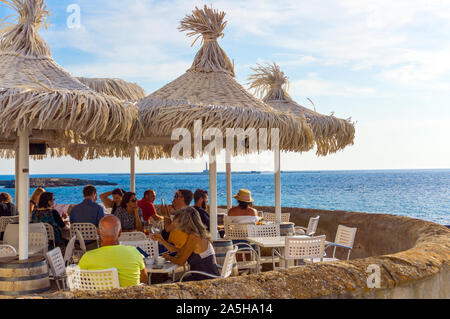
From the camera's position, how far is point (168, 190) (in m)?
67.5

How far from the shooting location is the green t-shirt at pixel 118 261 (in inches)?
129

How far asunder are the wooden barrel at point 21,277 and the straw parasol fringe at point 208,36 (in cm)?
337

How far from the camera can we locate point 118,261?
3.32 metres

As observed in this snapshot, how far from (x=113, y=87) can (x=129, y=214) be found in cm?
392

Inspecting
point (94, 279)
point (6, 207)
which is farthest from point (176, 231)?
point (6, 207)

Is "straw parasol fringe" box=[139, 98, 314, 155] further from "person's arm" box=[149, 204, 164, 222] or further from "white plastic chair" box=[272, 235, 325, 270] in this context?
"person's arm" box=[149, 204, 164, 222]

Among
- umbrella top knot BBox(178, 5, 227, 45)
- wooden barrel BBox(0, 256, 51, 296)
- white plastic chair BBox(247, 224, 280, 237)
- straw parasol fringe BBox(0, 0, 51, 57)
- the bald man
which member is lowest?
wooden barrel BBox(0, 256, 51, 296)

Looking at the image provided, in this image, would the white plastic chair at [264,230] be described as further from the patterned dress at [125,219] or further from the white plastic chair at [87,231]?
the white plastic chair at [87,231]

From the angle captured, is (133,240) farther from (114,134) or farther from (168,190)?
(168,190)

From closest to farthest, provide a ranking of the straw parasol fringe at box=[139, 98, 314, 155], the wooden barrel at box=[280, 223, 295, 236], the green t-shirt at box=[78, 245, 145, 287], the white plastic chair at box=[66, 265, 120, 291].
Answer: the white plastic chair at box=[66, 265, 120, 291] < the green t-shirt at box=[78, 245, 145, 287] < the straw parasol fringe at box=[139, 98, 314, 155] < the wooden barrel at box=[280, 223, 295, 236]

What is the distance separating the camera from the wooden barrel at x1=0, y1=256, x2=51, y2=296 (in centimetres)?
405

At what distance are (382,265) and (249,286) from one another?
1.07 m

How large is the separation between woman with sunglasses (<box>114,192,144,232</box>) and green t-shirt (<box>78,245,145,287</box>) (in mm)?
2740

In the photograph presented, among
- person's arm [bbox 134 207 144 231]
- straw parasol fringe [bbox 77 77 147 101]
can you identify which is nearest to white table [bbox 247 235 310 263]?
person's arm [bbox 134 207 144 231]
